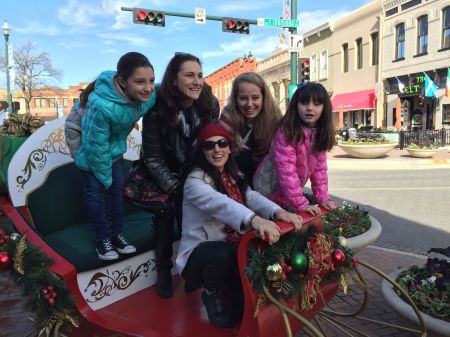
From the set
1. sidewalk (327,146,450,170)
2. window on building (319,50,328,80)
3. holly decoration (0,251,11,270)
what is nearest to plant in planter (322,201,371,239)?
holly decoration (0,251,11,270)

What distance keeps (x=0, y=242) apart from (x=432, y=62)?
21937 millimetres

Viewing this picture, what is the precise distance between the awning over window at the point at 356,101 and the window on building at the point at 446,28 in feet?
Result: 16.3

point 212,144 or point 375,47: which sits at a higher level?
point 375,47

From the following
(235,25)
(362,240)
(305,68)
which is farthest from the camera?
(235,25)

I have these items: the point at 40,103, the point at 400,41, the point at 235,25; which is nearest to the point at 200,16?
the point at 235,25

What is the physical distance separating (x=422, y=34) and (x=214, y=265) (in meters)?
22.7

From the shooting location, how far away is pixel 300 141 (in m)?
2.88

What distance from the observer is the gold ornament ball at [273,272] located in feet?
6.36

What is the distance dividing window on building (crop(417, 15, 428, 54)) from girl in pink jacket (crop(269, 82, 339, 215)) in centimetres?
2098

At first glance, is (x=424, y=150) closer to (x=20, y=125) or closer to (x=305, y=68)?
(x=305, y=68)

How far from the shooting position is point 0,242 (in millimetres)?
2371

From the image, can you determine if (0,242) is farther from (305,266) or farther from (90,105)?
(305,266)

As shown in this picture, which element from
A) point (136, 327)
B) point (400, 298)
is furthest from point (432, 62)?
point (136, 327)

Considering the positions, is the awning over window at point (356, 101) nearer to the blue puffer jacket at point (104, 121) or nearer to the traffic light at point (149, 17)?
the traffic light at point (149, 17)
